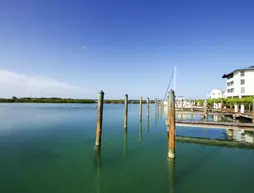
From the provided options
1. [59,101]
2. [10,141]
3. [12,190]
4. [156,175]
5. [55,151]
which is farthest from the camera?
[59,101]

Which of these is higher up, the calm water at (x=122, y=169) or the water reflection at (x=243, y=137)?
the water reflection at (x=243, y=137)

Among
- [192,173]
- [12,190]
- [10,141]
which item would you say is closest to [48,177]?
[12,190]

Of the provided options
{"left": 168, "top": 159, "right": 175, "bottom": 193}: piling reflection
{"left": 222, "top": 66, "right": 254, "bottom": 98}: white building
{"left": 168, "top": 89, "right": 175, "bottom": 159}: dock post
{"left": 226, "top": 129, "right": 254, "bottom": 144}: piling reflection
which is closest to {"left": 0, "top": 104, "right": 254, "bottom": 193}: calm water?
{"left": 168, "top": 159, "right": 175, "bottom": 193}: piling reflection

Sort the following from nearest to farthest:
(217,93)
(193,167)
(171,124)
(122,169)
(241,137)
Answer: (122,169)
(193,167)
(171,124)
(241,137)
(217,93)

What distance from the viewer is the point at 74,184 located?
7.55 meters

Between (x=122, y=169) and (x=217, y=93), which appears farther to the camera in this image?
(x=217, y=93)

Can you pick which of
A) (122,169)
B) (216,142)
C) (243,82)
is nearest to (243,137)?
(216,142)

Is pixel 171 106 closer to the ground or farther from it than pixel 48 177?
farther from it

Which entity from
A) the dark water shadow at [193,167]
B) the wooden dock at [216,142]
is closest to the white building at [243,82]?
the wooden dock at [216,142]

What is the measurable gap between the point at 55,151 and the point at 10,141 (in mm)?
5376

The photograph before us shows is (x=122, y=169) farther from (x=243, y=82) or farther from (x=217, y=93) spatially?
(x=217, y=93)

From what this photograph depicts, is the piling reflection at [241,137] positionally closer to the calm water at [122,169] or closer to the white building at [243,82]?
the calm water at [122,169]

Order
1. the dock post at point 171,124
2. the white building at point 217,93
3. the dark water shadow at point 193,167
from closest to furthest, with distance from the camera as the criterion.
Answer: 1. the dark water shadow at point 193,167
2. the dock post at point 171,124
3. the white building at point 217,93

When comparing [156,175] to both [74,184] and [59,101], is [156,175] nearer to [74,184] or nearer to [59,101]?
[74,184]
